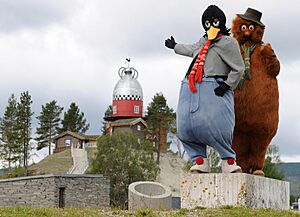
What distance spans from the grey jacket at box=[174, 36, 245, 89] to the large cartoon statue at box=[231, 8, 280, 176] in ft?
2.99

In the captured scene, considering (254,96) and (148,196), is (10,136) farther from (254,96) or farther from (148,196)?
(254,96)

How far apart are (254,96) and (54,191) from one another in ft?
45.8

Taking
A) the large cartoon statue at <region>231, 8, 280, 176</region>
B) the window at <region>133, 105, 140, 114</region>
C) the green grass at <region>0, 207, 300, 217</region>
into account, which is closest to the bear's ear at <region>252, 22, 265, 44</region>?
the large cartoon statue at <region>231, 8, 280, 176</region>

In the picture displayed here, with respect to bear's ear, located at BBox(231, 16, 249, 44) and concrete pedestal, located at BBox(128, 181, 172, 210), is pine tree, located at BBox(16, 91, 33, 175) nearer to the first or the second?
concrete pedestal, located at BBox(128, 181, 172, 210)

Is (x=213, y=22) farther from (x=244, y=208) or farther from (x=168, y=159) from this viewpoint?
(x=168, y=159)

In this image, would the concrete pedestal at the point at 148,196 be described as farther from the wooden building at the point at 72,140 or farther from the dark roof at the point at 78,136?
the dark roof at the point at 78,136

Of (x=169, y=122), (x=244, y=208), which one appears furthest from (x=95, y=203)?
(x=169, y=122)

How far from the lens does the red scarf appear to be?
33.0 feet

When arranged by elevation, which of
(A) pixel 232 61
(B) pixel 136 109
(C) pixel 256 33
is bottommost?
(A) pixel 232 61

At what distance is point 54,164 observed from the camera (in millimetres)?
49688

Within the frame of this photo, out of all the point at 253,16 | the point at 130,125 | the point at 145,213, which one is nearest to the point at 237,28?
the point at 253,16

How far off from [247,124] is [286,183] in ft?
4.75

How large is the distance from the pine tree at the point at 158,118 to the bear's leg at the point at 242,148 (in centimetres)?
3514

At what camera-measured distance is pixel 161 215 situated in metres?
8.74
